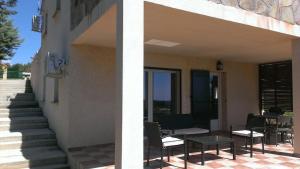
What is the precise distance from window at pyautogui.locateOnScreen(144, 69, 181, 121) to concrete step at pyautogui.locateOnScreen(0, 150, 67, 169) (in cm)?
288

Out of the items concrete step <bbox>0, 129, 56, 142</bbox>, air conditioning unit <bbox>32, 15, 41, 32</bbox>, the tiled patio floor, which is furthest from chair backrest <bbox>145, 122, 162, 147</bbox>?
air conditioning unit <bbox>32, 15, 41, 32</bbox>

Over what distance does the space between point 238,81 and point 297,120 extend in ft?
14.2

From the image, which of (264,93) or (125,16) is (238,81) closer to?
(264,93)

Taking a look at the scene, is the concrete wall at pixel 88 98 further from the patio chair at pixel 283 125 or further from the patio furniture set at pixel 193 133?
the patio chair at pixel 283 125

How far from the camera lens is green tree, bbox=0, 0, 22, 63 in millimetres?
22125

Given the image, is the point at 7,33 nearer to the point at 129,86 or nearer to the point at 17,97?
the point at 17,97

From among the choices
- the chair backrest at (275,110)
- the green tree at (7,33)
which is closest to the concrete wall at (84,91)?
the chair backrest at (275,110)

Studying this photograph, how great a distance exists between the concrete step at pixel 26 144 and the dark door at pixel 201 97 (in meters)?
4.54

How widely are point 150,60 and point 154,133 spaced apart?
3.55 metres

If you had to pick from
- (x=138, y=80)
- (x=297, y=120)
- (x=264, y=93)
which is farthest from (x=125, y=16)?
(x=264, y=93)

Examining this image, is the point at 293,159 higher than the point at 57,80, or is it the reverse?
the point at 57,80

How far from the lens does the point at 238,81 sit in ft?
33.7

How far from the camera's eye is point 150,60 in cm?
824

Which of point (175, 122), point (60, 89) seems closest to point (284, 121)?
point (175, 122)
